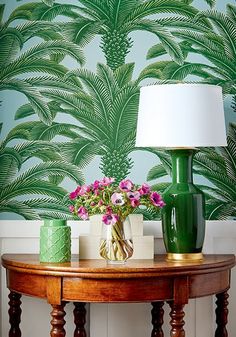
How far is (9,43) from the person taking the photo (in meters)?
3.02

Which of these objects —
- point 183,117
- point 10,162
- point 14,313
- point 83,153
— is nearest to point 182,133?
point 183,117

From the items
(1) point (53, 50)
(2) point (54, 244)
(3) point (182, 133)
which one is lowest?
(2) point (54, 244)

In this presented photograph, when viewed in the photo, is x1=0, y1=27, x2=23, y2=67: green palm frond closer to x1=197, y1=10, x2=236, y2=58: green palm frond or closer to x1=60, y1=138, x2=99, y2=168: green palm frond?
x1=60, y1=138, x2=99, y2=168: green palm frond

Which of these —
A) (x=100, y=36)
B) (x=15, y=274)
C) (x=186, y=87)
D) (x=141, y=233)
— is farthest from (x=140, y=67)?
(x=15, y=274)

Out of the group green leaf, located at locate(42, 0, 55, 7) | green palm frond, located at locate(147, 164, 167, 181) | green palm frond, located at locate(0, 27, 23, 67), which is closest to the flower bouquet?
green palm frond, located at locate(147, 164, 167, 181)

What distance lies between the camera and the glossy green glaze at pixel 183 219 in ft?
8.70

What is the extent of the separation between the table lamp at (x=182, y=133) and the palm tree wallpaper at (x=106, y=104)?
31 centimetres

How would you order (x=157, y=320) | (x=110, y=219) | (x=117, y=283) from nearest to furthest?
(x=117, y=283) → (x=110, y=219) → (x=157, y=320)

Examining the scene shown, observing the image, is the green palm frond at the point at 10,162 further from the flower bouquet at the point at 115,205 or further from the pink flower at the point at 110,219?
the pink flower at the point at 110,219

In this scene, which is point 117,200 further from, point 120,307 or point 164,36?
point 164,36

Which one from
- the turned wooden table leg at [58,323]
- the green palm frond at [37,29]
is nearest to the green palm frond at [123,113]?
the green palm frond at [37,29]

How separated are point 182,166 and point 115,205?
1.08 ft

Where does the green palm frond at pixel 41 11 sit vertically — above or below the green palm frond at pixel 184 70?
above

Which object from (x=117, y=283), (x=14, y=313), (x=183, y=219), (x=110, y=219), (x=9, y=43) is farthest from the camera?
(x=9, y=43)
